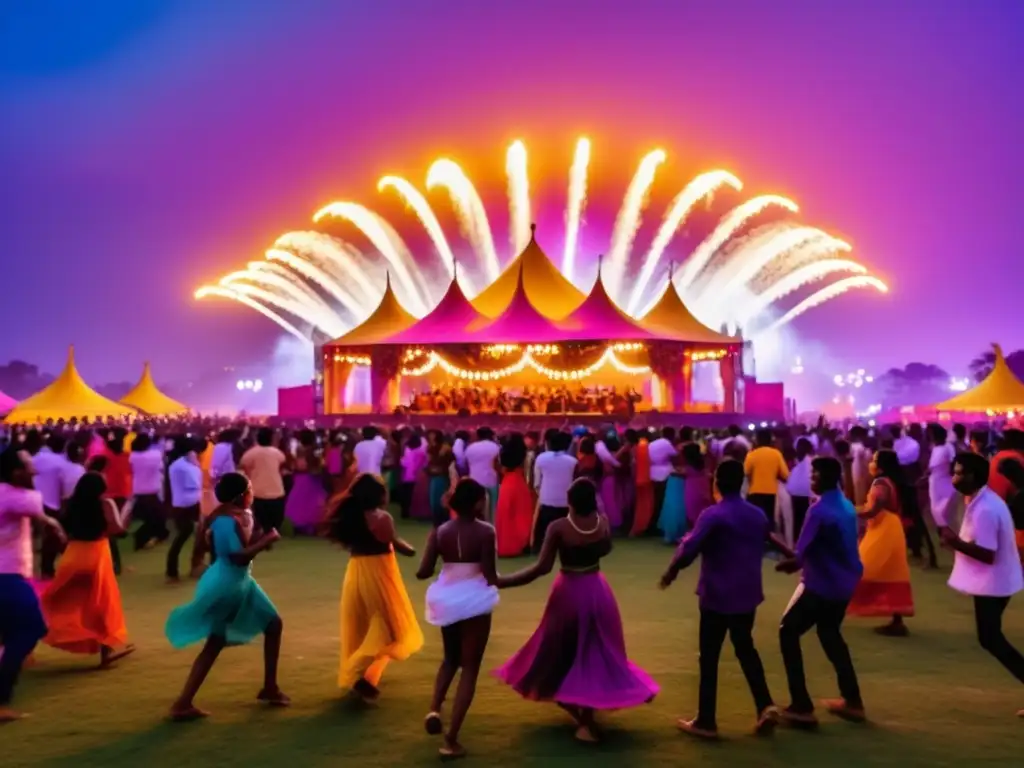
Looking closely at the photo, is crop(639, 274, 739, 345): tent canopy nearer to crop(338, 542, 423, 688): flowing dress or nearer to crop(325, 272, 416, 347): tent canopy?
crop(325, 272, 416, 347): tent canopy

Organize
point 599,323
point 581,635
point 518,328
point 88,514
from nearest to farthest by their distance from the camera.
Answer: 1. point 581,635
2. point 88,514
3. point 599,323
4. point 518,328

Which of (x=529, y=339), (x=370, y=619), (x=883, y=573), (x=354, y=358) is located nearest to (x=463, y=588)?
(x=370, y=619)

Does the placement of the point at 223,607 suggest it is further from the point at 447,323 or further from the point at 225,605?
the point at 447,323

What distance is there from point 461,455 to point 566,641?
7.86 metres

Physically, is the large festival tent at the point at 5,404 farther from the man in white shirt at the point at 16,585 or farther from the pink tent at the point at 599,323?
the man in white shirt at the point at 16,585

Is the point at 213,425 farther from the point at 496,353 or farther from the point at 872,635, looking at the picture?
the point at 872,635

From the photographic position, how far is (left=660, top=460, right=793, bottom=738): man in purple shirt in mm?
5203

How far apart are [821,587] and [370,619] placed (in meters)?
2.77

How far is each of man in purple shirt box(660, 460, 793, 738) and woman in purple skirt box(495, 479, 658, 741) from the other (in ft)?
1.24

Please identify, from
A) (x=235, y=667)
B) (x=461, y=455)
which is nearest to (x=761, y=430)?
(x=461, y=455)

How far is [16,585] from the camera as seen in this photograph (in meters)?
5.57

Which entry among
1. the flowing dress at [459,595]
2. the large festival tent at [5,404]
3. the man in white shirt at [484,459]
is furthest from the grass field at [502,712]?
the large festival tent at [5,404]

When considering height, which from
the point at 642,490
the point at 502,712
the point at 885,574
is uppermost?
the point at 642,490

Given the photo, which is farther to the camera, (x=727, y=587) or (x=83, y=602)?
(x=83, y=602)
